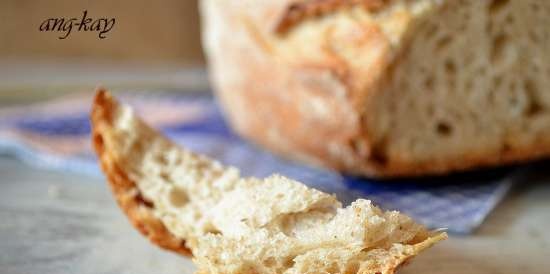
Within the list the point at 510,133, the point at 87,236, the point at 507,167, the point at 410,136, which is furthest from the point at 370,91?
the point at 87,236

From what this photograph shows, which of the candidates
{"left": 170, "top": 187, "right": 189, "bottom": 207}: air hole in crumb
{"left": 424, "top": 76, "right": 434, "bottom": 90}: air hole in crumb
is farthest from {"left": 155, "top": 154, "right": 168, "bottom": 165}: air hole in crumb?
{"left": 424, "top": 76, "right": 434, "bottom": 90}: air hole in crumb

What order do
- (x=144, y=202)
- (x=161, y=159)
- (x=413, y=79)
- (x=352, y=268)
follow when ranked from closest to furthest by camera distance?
(x=352, y=268) → (x=144, y=202) → (x=161, y=159) → (x=413, y=79)

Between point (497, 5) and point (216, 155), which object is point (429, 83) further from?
point (216, 155)

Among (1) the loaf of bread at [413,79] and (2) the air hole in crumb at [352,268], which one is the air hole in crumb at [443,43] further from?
(2) the air hole in crumb at [352,268]

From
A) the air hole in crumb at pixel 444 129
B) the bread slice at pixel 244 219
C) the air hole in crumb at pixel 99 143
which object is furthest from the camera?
the air hole in crumb at pixel 444 129

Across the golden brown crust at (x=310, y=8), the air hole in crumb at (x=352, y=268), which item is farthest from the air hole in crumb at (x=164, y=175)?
the golden brown crust at (x=310, y=8)

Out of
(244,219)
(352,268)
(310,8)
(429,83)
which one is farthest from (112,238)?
(429,83)
